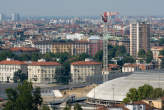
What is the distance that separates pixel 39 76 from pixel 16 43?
52323 mm

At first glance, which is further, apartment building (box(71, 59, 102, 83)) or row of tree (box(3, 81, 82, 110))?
apartment building (box(71, 59, 102, 83))

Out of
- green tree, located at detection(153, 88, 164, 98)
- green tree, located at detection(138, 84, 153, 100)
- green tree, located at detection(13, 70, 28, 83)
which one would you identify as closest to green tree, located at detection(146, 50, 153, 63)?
green tree, located at detection(13, 70, 28, 83)

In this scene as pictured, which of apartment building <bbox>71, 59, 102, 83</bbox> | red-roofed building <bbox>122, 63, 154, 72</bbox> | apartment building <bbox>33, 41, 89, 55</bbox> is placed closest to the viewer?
apartment building <bbox>71, 59, 102, 83</bbox>

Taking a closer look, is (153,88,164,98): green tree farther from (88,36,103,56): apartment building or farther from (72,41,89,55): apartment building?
(72,41,89,55): apartment building

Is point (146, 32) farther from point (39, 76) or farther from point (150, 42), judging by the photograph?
point (39, 76)

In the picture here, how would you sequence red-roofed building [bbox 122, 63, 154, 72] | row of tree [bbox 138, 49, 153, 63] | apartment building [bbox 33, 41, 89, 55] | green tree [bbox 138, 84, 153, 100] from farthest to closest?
apartment building [bbox 33, 41, 89, 55], row of tree [bbox 138, 49, 153, 63], red-roofed building [bbox 122, 63, 154, 72], green tree [bbox 138, 84, 153, 100]

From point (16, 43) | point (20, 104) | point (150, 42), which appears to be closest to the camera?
point (20, 104)

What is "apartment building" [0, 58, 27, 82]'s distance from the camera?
3347 inches

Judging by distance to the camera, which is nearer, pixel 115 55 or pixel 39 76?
pixel 39 76

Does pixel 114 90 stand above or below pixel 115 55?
above

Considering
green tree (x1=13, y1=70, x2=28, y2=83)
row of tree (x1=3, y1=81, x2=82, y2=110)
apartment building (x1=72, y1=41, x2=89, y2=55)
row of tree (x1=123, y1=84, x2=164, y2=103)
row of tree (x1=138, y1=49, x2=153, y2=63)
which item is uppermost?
row of tree (x1=3, y1=81, x2=82, y2=110)

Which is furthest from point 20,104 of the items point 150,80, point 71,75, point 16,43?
point 16,43

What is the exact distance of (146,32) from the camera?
117375 millimetres

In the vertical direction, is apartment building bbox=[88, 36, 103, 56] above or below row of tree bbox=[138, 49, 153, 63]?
below
